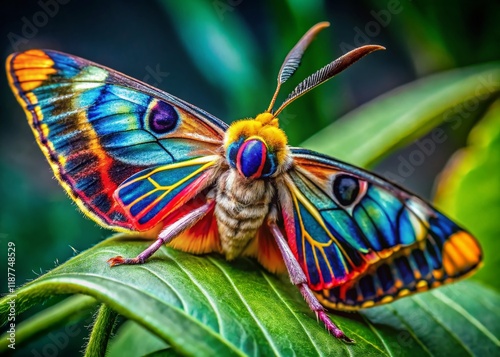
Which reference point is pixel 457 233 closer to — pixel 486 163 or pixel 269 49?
pixel 486 163

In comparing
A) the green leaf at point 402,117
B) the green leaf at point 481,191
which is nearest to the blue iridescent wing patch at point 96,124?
the green leaf at point 402,117

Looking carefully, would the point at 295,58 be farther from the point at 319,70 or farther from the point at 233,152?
the point at 233,152

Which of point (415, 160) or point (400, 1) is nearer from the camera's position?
point (400, 1)

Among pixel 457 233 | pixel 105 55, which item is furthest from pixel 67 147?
pixel 105 55

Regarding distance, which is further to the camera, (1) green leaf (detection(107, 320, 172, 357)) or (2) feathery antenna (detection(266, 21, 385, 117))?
(1) green leaf (detection(107, 320, 172, 357))

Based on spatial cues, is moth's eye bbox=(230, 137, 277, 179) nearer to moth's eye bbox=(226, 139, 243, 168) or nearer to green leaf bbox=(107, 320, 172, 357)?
moth's eye bbox=(226, 139, 243, 168)

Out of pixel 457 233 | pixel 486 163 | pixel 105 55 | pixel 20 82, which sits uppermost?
pixel 105 55

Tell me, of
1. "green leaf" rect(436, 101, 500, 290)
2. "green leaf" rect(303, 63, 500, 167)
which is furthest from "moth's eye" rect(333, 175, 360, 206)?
"green leaf" rect(436, 101, 500, 290)
